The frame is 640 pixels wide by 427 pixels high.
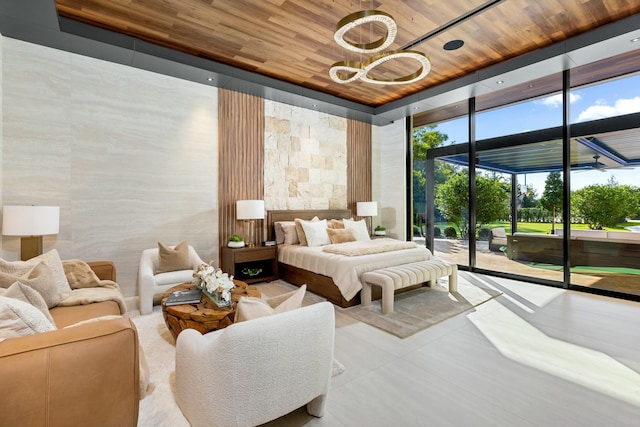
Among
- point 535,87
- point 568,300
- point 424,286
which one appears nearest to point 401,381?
point 424,286

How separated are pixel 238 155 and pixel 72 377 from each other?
4120 mm

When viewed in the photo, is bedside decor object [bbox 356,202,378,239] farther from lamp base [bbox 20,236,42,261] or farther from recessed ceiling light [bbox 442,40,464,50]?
lamp base [bbox 20,236,42,261]

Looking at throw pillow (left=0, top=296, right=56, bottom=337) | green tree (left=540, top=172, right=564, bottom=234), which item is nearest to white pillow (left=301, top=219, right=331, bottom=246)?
green tree (left=540, top=172, right=564, bottom=234)

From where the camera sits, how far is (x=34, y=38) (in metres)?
3.33

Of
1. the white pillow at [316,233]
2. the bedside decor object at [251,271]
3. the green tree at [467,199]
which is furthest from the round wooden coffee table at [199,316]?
the green tree at [467,199]

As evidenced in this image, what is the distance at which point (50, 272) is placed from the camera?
240 centimetres

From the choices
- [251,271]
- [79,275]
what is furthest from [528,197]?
[79,275]

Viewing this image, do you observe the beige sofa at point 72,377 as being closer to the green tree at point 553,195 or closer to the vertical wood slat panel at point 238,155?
the vertical wood slat panel at point 238,155

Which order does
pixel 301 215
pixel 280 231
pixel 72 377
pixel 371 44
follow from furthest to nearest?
pixel 301 215, pixel 280 231, pixel 371 44, pixel 72 377

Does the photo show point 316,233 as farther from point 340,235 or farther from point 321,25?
point 321,25

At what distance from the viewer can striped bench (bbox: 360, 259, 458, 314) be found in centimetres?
347

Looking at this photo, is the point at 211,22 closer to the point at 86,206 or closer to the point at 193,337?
the point at 86,206

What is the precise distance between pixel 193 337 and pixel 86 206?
10.7 feet

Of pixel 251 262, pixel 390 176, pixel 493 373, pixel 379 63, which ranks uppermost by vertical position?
pixel 379 63
